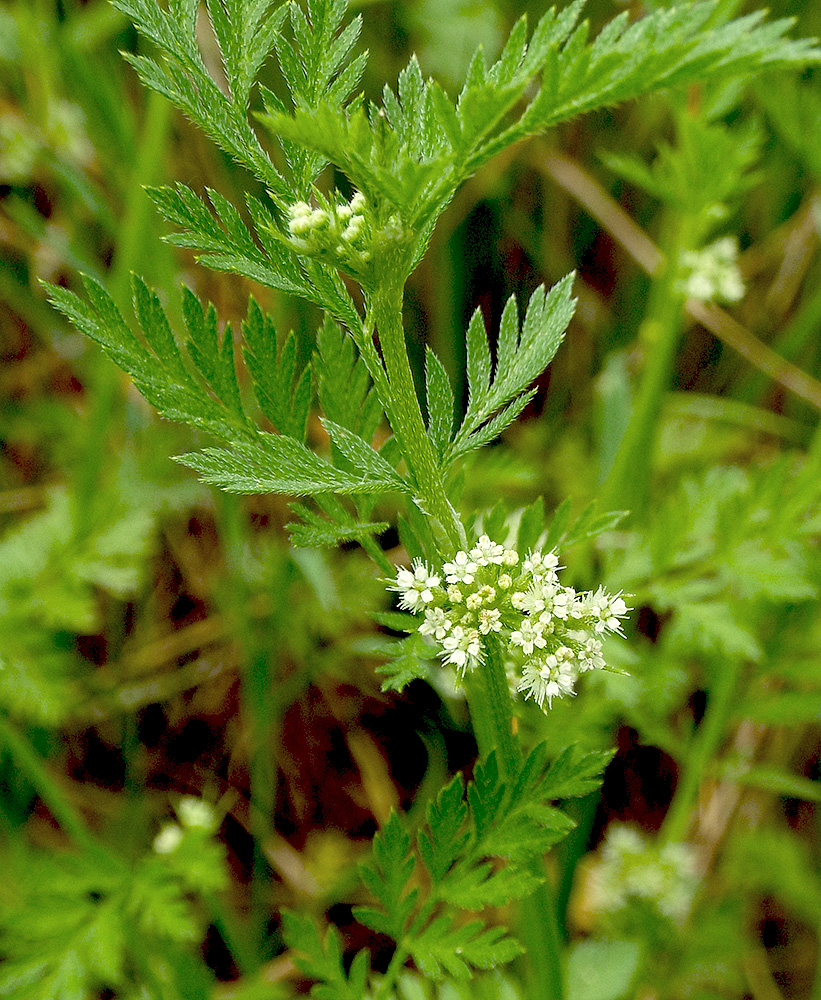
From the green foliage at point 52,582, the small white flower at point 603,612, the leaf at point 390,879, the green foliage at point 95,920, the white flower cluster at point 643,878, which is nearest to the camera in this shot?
the small white flower at point 603,612

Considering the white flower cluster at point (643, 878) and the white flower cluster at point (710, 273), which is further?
the white flower cluster at point (643, 878)

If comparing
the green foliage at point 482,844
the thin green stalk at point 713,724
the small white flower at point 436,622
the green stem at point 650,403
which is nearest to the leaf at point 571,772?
the green foliage at point 482,844

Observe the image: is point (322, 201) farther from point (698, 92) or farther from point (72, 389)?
point (72, 389)

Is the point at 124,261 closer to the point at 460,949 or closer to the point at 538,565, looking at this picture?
the point at 538,565

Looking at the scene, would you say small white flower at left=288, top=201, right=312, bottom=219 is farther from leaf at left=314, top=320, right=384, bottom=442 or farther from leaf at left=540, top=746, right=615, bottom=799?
leaf at left=540, top=746, right=615, bottom=799

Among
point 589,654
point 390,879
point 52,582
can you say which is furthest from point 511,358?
point 52,582

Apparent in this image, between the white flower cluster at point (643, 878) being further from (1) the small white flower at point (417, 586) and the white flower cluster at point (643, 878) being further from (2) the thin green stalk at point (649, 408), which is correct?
(1) the small white flower at point (417, 586)

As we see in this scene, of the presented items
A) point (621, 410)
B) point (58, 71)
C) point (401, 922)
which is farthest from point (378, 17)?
point (401, 922)
